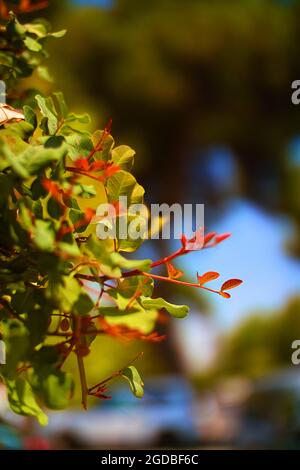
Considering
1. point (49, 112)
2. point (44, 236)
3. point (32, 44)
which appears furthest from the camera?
point (32, 44)

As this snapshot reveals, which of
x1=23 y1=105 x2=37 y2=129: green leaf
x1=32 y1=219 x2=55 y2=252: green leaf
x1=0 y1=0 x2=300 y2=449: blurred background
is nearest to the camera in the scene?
x1=32 y1=219 x2=55 y2=252: green leaf

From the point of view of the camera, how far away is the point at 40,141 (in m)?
0.89

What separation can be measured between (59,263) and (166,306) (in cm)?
25

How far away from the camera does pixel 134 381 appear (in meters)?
0.99

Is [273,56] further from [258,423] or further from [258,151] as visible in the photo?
[258,423]

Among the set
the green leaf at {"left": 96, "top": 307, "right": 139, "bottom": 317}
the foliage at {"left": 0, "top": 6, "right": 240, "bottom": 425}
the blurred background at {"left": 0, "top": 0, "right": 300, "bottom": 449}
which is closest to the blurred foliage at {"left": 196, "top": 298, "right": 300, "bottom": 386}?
the blurred background at {"left": 0, "top": 0, "right": 300, "bottom": 449}

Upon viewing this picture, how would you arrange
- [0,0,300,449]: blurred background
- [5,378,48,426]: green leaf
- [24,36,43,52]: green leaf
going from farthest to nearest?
[0,0,300,449]: blurred background, [24,36,43,52]: green leaf, [5,378,48,426]: green leaf

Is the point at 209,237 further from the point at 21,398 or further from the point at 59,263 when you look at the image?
the point at 21,398

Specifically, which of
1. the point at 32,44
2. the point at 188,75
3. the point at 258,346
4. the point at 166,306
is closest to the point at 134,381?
the point at 166,306

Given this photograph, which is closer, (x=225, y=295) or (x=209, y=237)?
(x=209, y=237)

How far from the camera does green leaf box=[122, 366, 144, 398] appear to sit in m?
0.99

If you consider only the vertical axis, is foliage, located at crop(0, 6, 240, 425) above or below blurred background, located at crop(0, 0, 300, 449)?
below

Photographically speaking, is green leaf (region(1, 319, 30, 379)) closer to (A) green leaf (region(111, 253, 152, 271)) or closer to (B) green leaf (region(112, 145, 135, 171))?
(A) green leaf (region(111, 253, 152, 271))

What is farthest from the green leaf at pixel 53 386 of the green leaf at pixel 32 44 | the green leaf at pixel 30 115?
the green leaf at pixel 32 44
